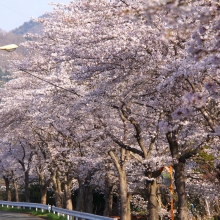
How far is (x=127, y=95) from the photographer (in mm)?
16297

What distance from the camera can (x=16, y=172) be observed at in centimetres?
5116

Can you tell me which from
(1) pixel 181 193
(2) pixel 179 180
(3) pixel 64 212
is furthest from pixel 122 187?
(1) pixel 181 193

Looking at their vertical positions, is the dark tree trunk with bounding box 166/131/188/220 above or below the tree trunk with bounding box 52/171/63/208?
below

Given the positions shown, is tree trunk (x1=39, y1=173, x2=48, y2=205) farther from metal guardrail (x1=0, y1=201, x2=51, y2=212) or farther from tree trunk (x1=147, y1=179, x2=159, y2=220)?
tree trunk (x1=147, y1=179, x2=159, y2=220)

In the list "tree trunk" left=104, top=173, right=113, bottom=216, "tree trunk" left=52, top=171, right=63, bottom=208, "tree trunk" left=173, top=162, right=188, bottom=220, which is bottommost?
"tree trunk" left=173, top=162, right=188, bottom=220

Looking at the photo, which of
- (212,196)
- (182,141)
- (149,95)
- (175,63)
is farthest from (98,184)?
(175,63)

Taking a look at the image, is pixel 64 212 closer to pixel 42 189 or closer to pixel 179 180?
pixel 179 180

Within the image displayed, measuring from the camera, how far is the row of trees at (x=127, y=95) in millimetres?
7669

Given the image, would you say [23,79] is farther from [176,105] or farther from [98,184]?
[176,105]

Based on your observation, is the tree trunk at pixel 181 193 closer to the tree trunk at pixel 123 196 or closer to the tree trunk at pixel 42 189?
the tree trunk at pixel 123 196

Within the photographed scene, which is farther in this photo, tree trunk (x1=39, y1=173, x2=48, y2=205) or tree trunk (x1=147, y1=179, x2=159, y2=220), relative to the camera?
tree trunk (x1=39, y1=173, x2=48, y2=205)

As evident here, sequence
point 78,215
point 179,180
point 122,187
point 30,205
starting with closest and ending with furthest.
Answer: point 179,180 → point 78,215 → point 122,187 → point 30,205

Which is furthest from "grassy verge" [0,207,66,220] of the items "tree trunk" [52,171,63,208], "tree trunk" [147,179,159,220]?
"tree trunk" [147,179,159,220]

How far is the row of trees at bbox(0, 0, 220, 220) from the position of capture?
25.2ft
